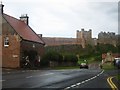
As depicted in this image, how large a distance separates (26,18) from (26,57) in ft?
56.2

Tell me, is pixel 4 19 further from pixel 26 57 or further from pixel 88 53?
→ pixel 88 53

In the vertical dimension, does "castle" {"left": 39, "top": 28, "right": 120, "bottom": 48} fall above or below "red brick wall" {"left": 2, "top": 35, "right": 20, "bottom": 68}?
above

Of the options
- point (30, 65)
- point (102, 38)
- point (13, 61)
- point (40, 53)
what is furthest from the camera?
point (102, 38)

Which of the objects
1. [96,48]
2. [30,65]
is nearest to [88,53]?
[96,48]

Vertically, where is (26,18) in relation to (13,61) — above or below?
above

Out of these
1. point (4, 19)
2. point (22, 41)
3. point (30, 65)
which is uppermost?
point (4, 19)

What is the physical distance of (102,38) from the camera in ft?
480

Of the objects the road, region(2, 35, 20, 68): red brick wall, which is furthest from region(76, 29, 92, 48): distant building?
the road

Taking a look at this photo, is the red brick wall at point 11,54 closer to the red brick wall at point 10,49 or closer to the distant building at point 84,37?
the red brick wall at point 10,49

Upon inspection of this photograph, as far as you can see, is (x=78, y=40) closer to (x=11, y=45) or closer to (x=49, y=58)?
(x=49, y=58)

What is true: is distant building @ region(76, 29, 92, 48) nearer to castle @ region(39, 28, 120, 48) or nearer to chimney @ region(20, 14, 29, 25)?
→ castle @ region(39, 28, 120, 48)

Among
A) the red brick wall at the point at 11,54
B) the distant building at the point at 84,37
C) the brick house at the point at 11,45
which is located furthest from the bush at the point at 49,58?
the distant building at the point at 84,37

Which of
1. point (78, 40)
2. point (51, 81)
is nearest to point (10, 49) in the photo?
point (51, 81)

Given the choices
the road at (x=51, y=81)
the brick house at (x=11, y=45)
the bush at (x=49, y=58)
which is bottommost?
the road at (x=51, y=81)
